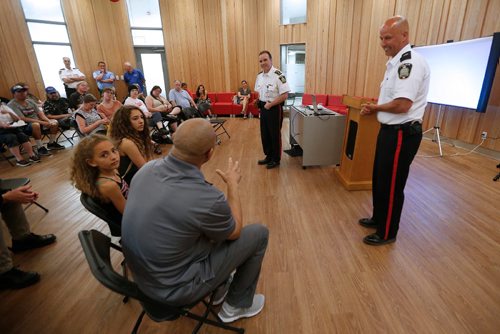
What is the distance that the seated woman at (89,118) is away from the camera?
3.86m

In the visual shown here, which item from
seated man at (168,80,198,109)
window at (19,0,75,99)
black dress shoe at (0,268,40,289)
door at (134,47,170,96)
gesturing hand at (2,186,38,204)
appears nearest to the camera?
gesturing hand at (2,186,38,204)

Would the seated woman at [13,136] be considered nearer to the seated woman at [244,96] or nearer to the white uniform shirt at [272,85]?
the white uniform shirt at [272,85]

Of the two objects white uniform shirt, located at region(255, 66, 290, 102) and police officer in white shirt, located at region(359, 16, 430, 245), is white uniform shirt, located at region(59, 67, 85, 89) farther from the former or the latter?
police officer in white shirt, located at region(359, 16, 430, 245)

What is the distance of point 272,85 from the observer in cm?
367

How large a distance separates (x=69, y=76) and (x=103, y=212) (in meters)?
7.26

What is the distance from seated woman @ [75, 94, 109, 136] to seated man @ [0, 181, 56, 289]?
1896mm

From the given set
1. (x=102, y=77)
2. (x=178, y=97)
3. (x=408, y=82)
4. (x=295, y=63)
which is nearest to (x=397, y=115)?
(x=408, y=82)

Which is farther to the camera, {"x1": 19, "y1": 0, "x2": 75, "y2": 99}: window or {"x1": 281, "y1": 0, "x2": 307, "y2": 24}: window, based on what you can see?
{"x1": 281, "y1": 0, "x2": 307, "y2": 24}: window

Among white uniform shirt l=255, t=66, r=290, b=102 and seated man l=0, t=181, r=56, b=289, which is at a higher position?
white uniform shirt l=255, t=66, r=290, b=102

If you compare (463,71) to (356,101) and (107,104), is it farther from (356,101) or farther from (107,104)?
(107,104)

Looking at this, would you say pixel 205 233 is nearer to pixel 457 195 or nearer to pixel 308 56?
pixel 457 195

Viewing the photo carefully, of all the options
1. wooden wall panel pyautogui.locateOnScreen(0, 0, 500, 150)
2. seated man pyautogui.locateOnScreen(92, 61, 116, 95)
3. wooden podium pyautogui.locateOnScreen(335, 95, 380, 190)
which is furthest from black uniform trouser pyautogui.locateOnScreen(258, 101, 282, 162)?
seated man pyautogui.locateOnScreen(92, 61, 116, 95)

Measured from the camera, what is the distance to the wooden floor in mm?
1555

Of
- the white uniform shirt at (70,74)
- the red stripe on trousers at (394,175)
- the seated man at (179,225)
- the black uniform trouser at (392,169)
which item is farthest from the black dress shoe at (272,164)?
the white uniform shirt at (70,74)
